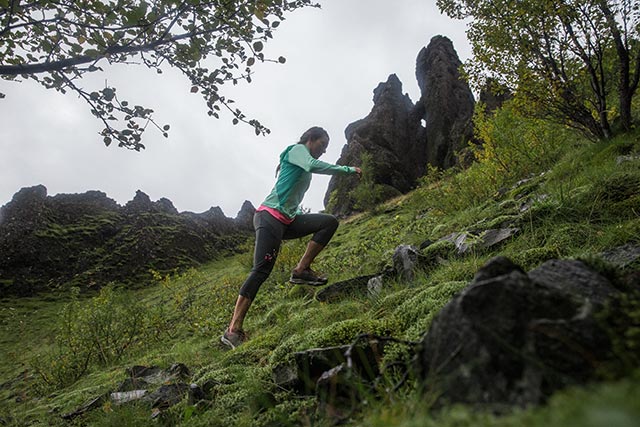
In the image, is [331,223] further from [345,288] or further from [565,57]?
[565,57]

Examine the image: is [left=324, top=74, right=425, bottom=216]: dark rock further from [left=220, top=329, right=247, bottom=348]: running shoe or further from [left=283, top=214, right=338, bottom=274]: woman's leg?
[left=220, top=329, right=247, bottom=348]: running shoe

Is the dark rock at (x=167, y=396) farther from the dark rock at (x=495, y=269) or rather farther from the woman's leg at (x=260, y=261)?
the dark rock at (x=495, y=269)

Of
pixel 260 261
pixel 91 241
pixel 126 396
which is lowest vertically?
pixel 126 396

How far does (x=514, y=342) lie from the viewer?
902 millimetres

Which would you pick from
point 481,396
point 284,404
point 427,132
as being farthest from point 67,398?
point 427,132

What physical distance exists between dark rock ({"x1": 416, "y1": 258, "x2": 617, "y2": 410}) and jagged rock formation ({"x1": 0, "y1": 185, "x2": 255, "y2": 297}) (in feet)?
85.4

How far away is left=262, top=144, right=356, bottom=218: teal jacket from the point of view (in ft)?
15.2

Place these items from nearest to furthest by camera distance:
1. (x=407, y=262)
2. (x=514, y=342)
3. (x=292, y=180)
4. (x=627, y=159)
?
1. (x=514, y=342)
2. (x=407, y=262)
3. (x=627, y=159)
4. (x=292, y=180)

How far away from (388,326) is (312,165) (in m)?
2.68

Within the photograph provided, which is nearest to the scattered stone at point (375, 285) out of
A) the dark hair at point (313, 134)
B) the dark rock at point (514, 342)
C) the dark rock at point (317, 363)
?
the dark rock at point (317, 363)

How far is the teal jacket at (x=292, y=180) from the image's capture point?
463cm

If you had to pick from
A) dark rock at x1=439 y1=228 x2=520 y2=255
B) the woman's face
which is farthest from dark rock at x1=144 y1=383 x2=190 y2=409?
the woman's face

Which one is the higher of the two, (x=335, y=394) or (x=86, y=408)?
(x=335, y=394)

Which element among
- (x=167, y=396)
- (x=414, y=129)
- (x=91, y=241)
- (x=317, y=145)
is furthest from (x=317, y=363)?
(x=414, y=129)
